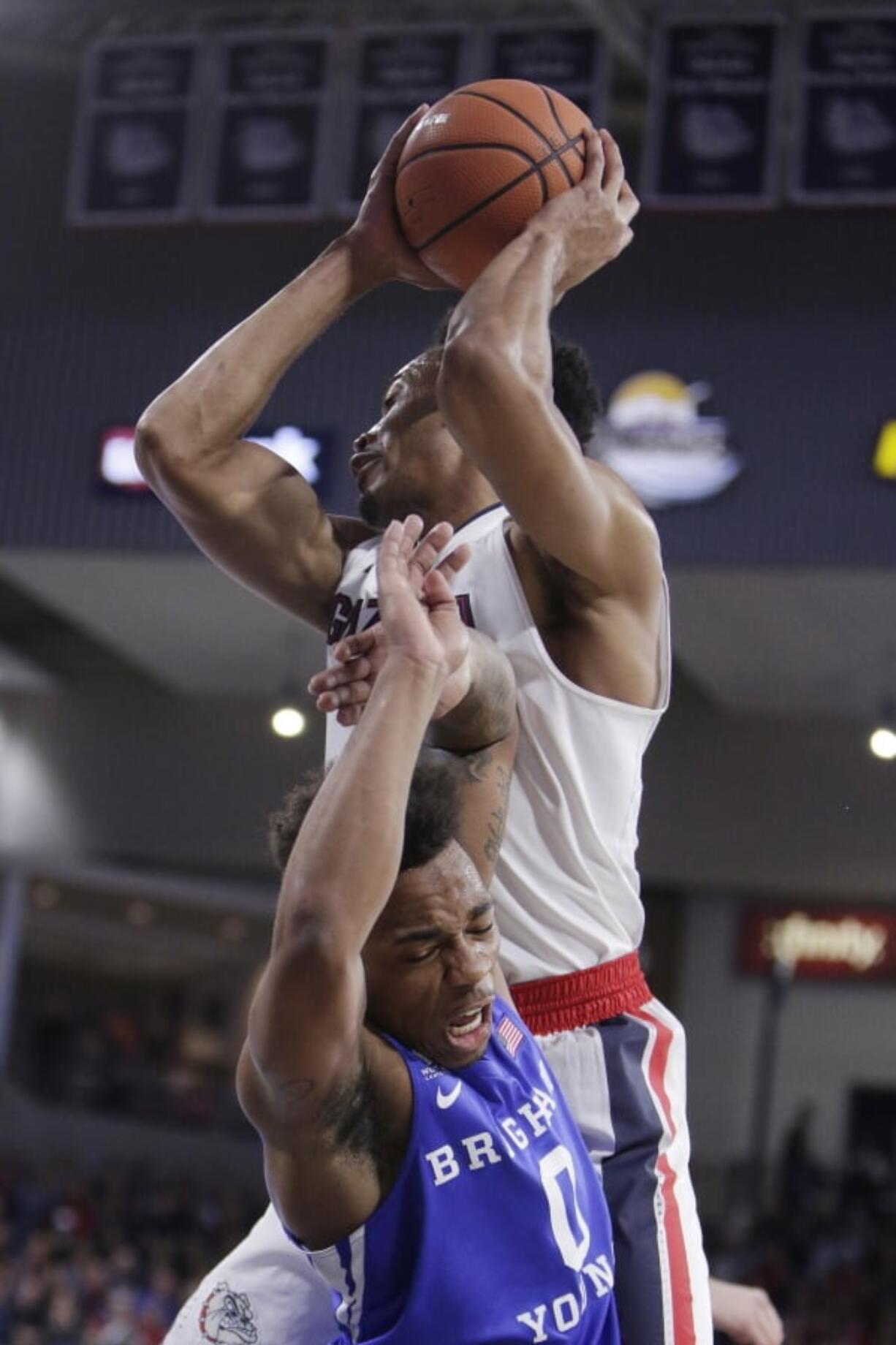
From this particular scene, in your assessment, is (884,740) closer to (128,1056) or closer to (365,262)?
(128,1056)

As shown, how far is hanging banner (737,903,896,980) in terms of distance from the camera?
17438mm

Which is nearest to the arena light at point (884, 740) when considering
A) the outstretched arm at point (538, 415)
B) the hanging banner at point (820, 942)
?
the hanging banner at point (820, 942)

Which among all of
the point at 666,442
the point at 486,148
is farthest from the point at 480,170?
the point at 666,442

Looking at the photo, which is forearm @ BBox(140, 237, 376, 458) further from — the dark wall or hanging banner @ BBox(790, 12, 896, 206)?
hanging banner @ BBox(790, 12, 896, 206)

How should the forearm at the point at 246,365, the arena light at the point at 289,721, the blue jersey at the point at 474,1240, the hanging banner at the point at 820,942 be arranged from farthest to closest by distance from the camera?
1. the hanging banner at the point at 820,942
2. the arena light at the point at 289,721
3. the forearm at the point at 246,365
4. the blue jersey at the point at 474,1240

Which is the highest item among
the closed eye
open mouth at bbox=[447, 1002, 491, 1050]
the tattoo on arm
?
the tattoo on arm

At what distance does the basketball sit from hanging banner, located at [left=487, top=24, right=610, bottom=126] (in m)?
9.77

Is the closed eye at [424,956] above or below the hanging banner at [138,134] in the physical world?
below

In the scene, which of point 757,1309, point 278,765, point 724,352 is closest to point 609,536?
point 757,1309

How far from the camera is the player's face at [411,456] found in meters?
3.47

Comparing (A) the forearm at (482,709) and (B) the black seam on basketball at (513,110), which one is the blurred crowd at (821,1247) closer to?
Result: (A) the forearm at (482,709)

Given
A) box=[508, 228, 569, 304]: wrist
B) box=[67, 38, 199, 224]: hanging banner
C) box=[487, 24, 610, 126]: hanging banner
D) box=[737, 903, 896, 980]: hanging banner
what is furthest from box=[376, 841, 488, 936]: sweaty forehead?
box=[737, 903, 896, 980]: hanging banner

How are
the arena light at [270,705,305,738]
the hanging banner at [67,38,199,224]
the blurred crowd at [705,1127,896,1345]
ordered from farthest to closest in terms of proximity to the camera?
the arena light at [270,705,305,738] < the hanging banner at [67,38,199,224] < the blurred crowd at [705,1127,896,1345]

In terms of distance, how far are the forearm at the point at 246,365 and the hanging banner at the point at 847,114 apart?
10042 mm
